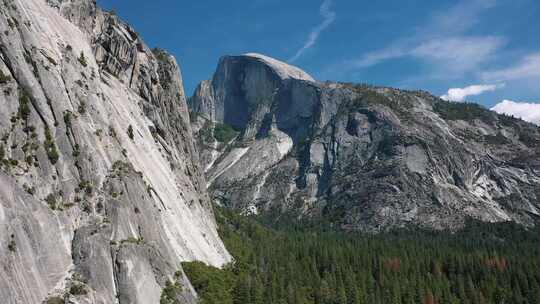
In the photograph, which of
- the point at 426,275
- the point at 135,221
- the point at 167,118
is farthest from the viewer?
the point at 426,275

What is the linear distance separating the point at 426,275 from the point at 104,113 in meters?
86.4

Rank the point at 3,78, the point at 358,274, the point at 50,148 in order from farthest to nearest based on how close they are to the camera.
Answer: the point at 358,274
the point at 50,148
the point at 3,78

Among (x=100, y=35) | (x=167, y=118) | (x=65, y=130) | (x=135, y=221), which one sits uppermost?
(x=100, y=35)

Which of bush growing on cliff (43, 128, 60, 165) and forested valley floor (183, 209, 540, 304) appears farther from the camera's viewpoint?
forested valley floor (183, 209, 540, 304)

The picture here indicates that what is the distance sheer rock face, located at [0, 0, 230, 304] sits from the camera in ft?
149

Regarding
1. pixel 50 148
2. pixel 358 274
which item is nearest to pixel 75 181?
pixel 50 148

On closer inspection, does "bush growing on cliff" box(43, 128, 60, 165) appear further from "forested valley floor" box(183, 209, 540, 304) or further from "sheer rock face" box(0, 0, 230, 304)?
"forested valley floor" box(183, 209, 540, 304)

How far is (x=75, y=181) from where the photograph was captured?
182 ft

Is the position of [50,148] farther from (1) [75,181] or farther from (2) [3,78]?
(2) [3,78]

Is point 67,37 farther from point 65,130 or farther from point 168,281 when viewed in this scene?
point 168,281

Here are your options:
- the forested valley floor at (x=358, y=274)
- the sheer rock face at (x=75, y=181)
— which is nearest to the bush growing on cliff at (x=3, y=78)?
the sheer rock face at (x=75, y=181)

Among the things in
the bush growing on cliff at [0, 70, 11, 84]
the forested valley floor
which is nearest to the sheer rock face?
the bush growing on cliff at [0, 70, 11, 84]

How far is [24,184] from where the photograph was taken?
48094 mm

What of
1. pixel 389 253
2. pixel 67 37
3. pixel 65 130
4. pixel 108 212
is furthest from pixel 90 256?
pixel 389 253
